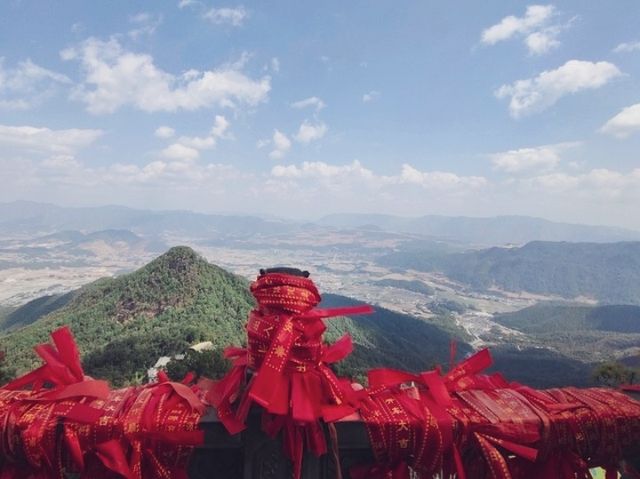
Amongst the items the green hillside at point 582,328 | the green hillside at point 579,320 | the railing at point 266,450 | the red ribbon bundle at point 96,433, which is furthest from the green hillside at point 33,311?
the green hillside at point 579,320

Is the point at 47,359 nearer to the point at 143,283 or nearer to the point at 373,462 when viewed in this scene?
the point at 373,462

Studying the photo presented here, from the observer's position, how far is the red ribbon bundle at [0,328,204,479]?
136 centimetres

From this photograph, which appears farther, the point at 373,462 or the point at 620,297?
the point at 620,297

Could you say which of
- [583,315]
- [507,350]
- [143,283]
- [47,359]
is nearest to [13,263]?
[143,283]

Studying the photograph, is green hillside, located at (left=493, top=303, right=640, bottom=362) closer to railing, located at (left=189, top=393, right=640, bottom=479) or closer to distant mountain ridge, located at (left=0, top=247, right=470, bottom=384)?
distant mountain ridge, located at (left=0, top=247, right=470, bottom=384)

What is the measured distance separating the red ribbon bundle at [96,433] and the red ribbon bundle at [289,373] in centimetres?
15

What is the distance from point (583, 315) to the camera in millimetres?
109312

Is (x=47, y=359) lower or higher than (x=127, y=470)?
higher

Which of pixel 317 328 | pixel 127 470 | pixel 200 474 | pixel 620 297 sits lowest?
pixel 620 297

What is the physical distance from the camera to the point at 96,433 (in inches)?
53.9

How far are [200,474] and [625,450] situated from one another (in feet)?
4.74

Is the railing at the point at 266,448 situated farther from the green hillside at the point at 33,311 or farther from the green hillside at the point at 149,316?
the green hillside at the point at 33,311

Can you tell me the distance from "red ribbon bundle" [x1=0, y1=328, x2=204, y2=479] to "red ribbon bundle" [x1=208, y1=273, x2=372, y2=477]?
0.15 meters

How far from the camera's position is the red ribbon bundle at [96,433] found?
1.36 metres
